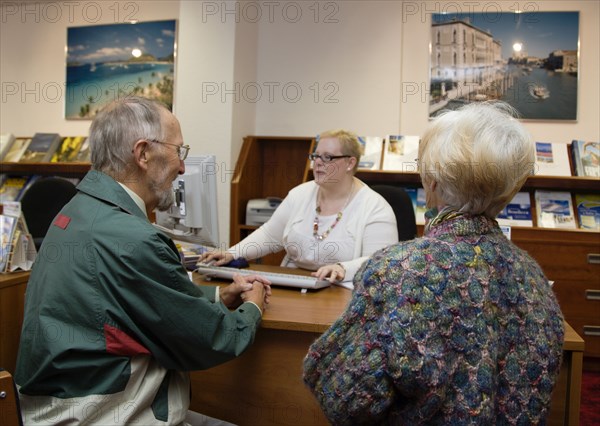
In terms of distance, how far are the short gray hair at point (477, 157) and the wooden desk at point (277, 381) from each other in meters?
0.67

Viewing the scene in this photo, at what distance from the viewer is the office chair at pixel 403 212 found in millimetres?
3055

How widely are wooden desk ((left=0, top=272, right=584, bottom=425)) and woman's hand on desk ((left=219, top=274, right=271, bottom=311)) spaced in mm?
60

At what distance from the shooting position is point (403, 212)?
3.07 meters

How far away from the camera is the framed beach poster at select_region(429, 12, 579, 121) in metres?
4.30

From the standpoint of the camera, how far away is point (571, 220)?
399cm

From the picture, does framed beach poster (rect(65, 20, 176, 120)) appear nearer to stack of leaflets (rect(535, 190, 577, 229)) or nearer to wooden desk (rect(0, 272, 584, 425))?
stack of leaflets (rect(535, 190, 577, 229))

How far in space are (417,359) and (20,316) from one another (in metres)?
1.98

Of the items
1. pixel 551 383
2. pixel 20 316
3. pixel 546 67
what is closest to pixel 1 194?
pixel 20 316

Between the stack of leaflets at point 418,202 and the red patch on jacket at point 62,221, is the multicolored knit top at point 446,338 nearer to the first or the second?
the red patch on jacket at point 62,221

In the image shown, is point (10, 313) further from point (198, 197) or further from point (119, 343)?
point (119, 343)

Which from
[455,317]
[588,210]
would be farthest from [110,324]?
[588,210]

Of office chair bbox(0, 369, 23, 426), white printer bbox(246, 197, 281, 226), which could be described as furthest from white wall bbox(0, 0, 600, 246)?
office chair bbox(0, 369, 23, 426)

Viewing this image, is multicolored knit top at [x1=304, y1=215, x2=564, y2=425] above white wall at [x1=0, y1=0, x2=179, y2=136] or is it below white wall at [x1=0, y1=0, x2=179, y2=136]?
below

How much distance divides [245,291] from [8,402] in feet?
2.62
